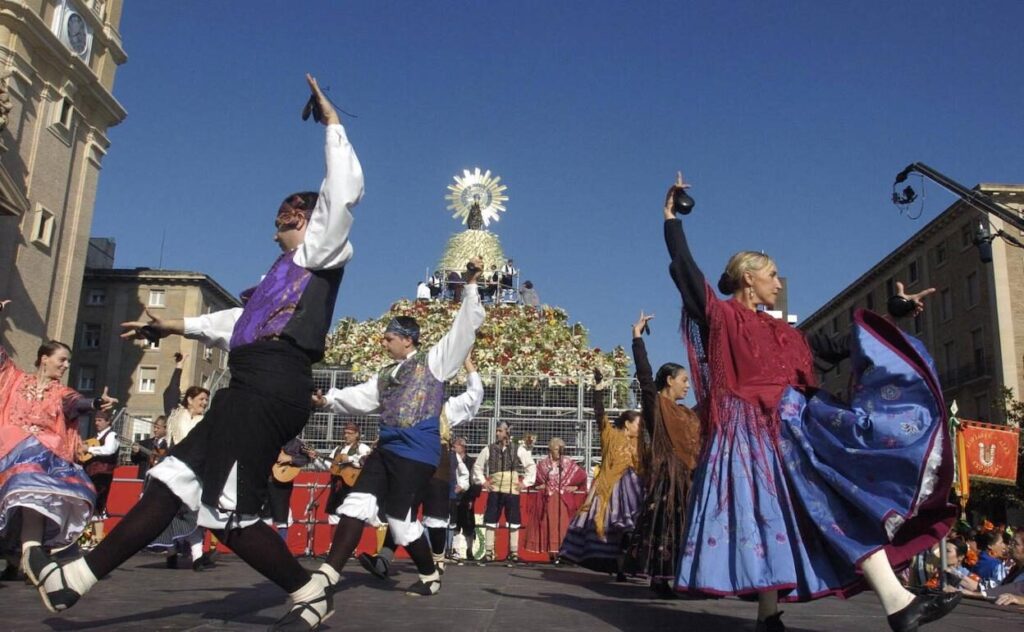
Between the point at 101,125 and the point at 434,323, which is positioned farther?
the point at 101,125

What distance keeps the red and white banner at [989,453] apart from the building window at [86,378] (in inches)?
1936

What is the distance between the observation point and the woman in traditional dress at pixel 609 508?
301 inches

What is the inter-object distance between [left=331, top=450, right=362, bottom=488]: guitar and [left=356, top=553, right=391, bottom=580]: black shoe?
12.1ft

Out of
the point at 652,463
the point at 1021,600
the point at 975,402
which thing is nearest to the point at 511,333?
the point at 652,463

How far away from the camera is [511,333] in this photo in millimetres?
13609

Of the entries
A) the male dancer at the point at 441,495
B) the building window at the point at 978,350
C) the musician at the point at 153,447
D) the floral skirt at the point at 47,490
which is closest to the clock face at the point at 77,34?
the musician at the point at 153,447

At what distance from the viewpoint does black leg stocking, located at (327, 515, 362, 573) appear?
4422 mm

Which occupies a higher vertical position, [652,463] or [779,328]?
[779,328]

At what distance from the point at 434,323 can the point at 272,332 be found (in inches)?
411

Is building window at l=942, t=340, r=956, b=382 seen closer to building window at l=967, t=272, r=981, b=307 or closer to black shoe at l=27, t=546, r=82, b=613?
building window at l=967, t=272, r=981, b=307

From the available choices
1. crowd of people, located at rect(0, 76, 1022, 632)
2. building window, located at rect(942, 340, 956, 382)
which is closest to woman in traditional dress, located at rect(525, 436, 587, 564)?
crowd of people, located at rect(0, 76, 1022, 632)

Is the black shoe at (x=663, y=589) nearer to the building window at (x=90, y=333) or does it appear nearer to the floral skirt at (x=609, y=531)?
the floral skirt at (x=609, y=531)

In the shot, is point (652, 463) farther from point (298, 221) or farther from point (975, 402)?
point (975, 402)

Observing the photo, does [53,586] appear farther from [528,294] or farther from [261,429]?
[528,294]
